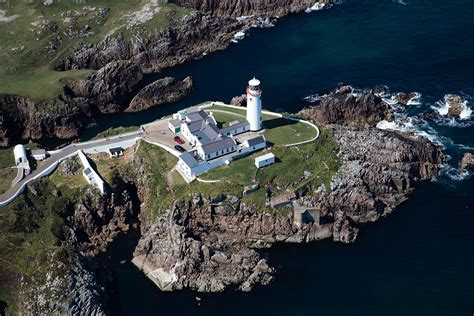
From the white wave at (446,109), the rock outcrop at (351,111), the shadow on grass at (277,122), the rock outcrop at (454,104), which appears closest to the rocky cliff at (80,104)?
the shadow on grass at (277,122)

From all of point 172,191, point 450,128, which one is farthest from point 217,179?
point 450,128

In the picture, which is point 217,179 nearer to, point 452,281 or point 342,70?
point 452,281

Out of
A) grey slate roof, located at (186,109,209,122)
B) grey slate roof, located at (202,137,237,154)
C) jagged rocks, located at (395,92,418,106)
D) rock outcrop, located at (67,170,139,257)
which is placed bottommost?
rock outcrop, located at (67,170,139,257)

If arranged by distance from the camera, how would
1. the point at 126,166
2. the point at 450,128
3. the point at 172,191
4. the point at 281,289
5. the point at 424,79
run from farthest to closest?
1. the point at 424,79
2. the point at 450,128
3. the point at 126,166
4. the point at 172,191
5. the point at 281,289

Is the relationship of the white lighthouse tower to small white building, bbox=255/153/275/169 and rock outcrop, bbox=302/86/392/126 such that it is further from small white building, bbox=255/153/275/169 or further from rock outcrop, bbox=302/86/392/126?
rock outcrop, bbox=302/86/392/126

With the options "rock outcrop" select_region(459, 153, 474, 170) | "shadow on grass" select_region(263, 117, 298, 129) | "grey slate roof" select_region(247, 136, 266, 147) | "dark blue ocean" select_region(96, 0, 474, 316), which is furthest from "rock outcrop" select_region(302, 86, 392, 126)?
"grey slate roof" select_region(247, 136, 266, 147)

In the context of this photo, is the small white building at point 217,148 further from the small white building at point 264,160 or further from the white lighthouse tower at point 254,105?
the white lighthouse tower at point 254,105

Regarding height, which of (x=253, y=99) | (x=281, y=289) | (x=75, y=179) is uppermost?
(x=253, y=99)
